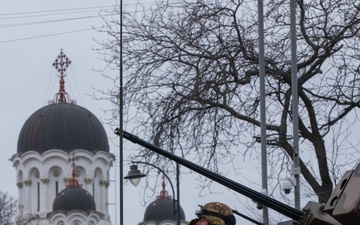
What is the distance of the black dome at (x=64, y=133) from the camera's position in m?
127

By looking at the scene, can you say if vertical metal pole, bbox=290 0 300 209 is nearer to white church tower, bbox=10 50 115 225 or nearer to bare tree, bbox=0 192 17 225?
bare tree, bbox=0 192 17 225

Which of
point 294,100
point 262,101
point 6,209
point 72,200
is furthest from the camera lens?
point 72,200

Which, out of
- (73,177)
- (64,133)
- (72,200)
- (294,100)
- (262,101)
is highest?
(64,133)

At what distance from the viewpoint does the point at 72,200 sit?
126 m

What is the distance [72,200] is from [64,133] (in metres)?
5.67

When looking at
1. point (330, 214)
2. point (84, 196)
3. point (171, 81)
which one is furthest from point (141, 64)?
point (84, 196)

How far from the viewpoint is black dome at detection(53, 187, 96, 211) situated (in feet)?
415

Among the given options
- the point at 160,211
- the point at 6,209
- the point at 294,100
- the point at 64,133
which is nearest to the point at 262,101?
the point at 294,100

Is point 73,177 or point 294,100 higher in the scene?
point 73,177

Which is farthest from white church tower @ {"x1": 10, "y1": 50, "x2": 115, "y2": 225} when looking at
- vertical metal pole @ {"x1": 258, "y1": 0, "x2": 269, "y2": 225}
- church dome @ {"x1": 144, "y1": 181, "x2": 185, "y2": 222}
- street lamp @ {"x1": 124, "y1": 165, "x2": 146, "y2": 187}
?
vertical metal pole @ {"x1": 258, "y1": 0, "x2": 269, "y2": 225}

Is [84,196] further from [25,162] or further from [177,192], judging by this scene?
[177,192]

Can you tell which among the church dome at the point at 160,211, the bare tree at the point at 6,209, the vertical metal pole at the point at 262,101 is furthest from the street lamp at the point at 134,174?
the church dome at the point at 160,211

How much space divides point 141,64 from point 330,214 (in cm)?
1354

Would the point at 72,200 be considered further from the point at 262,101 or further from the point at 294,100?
the point at 294,100
